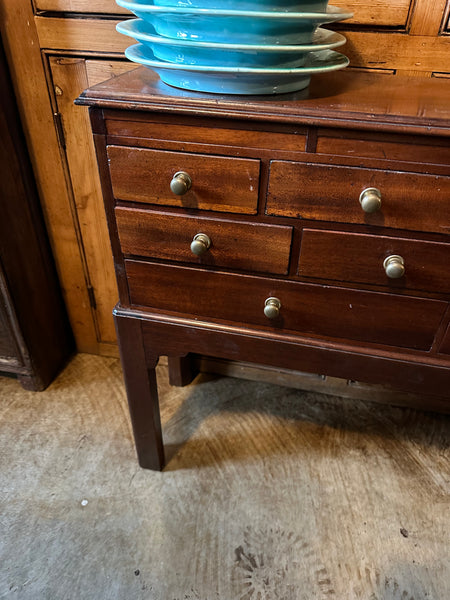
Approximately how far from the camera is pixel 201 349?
949 millimetres

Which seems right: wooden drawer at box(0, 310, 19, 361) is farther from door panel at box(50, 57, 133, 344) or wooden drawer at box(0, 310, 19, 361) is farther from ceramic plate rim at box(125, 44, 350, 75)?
ceramic plate rim at box(125, 44, 350, 75)

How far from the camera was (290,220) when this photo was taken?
30.1 inches

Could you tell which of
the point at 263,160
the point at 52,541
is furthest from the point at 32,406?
the point at 263,160

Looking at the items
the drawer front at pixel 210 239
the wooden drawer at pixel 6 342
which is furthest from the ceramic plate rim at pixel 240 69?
the wooden drawer at pixel 6 342

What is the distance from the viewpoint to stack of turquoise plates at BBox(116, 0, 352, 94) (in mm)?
646

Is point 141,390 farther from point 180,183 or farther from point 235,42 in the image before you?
point 235,42

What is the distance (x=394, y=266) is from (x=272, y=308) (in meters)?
0.22

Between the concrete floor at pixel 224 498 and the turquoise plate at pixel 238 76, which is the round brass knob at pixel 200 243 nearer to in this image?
the turquoise plate at pixel 238 76

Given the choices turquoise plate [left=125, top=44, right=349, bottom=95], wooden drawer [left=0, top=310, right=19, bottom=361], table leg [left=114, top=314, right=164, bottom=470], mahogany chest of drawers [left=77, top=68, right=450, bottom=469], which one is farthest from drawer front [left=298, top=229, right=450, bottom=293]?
wooden drawer [left=0, top=310, right=19, bottom=361]

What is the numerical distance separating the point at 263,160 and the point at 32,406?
1.09 m

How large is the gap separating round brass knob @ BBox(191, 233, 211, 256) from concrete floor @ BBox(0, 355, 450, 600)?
0.69 m

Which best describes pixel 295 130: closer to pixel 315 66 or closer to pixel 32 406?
pixel 315 66

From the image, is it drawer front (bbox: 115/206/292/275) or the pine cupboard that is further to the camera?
the pine cupboard

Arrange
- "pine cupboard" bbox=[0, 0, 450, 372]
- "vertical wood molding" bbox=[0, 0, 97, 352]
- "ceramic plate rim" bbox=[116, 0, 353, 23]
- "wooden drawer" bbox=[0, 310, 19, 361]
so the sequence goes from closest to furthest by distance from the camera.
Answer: "ceramic plate rim" bbox=[116, 0, 353, 23] < "pine cupboard" bbox=[0, 0, 450, 372] < "vertical wood molding" bbox=[0, 0, 97, 352] < "wooden drawer" bbox=[0, 310, 19, 361]
